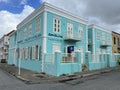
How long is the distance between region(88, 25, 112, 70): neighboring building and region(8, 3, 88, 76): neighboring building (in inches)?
102

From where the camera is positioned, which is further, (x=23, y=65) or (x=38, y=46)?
(x=23, y=65)

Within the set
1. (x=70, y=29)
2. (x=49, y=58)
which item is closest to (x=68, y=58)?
(x=49, y=58)

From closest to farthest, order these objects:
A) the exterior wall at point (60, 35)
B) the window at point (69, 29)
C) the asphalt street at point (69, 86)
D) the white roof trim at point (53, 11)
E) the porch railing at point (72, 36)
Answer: the asphalt street at point (69, 86) < the white roof trim at point (53, 11) < the exterior wall at point (60, 35) < the porch railing at point (72, 36) < the window at point (69, 29)

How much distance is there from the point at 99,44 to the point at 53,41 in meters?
12.7

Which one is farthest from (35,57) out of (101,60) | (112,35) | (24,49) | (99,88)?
(112,35)

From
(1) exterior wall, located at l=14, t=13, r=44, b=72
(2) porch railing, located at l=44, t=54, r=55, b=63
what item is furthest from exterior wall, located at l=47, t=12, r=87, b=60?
(2) porch railing, located at l=44, t=54, r=55, b=63

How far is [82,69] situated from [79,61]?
1471 mm

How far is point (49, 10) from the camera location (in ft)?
55.5

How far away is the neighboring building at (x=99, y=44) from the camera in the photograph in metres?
19.8

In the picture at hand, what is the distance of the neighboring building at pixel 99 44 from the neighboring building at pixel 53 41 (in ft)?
8.53

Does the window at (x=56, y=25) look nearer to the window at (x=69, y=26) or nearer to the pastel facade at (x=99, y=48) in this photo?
the window at (x=69, y=26)

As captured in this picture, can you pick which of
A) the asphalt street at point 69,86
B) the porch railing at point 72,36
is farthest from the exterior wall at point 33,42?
the asphalt street at point 69,86

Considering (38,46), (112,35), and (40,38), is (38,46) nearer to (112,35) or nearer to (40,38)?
(40,38)

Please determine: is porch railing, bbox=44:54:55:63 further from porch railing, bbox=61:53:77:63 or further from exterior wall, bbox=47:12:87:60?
exterior wall, bbox=47:12:87:60
